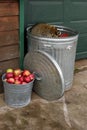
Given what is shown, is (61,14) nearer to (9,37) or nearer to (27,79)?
(9,37)

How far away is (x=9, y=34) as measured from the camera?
289cm

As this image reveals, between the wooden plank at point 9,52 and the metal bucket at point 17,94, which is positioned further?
the wooden plank at point 9,52

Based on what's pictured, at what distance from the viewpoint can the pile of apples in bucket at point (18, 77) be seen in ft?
9.06

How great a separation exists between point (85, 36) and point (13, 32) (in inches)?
67.6

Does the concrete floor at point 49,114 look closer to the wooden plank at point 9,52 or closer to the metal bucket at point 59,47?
the metal bucket at point 59,47

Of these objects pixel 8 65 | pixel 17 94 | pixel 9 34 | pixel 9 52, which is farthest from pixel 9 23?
pixel 17 94

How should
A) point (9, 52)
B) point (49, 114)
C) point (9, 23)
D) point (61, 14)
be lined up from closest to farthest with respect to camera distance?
point (49, 114), point (9, 23), point (9, 52), point (61, 14)

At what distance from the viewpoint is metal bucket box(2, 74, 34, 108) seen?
8.92 feet

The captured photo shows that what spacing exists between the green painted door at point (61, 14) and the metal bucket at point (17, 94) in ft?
3.08

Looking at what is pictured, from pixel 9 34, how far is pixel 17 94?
71cm

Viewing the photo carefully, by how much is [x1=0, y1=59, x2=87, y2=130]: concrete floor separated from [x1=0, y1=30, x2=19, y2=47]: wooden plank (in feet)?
2.23

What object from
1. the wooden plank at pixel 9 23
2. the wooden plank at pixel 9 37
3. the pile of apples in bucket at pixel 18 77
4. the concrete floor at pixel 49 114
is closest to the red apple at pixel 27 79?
the pile of apples in bucket at pixel 18 77

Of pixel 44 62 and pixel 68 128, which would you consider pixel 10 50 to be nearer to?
pixel 44 62

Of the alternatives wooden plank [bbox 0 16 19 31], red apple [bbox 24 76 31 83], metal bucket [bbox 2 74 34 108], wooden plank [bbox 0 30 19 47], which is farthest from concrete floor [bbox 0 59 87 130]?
wooden plank [bbox 0 16 19 31]
